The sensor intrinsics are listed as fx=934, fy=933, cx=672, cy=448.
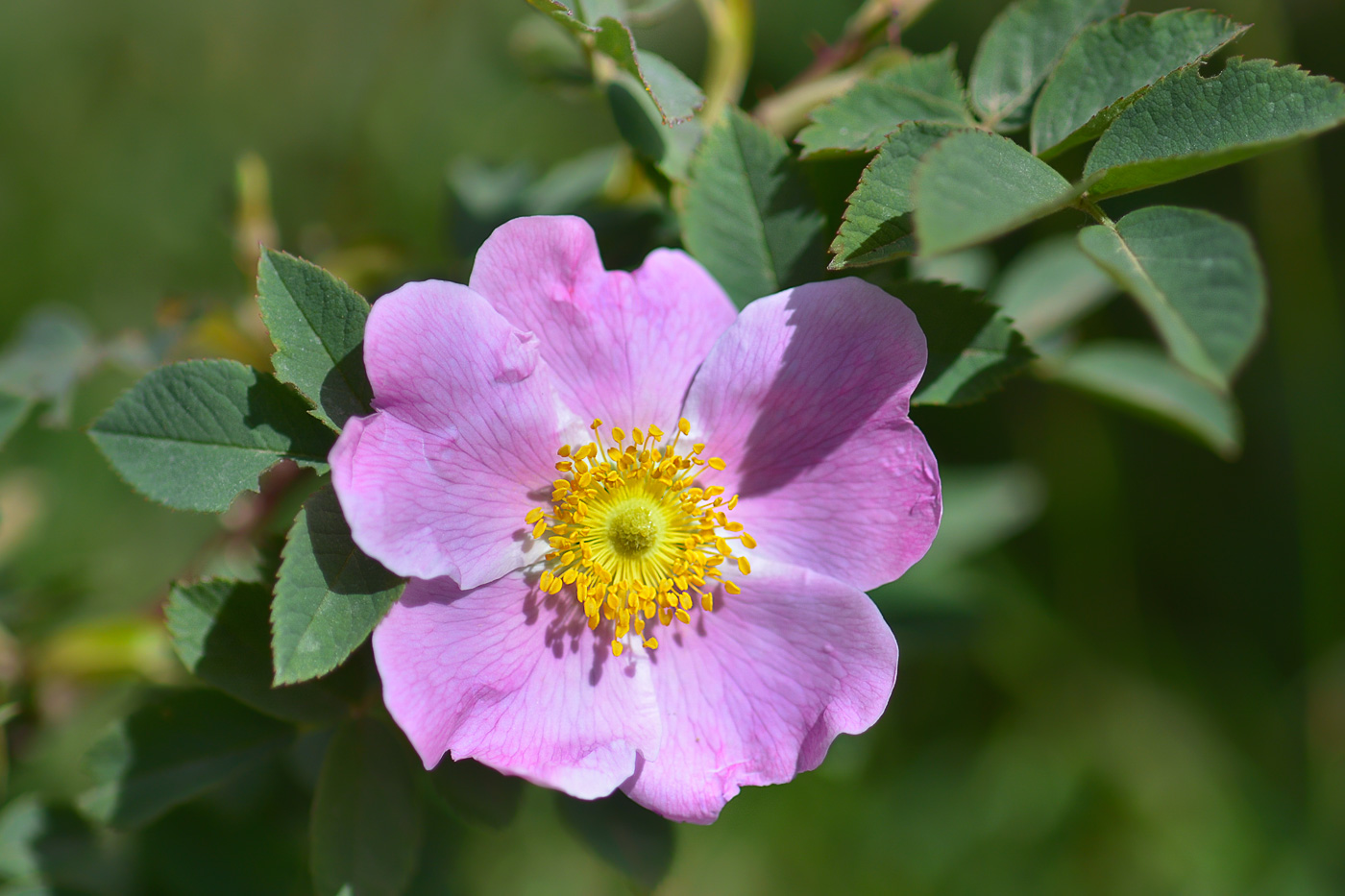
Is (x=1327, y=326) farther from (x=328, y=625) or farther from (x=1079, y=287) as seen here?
(x=328, y=625)

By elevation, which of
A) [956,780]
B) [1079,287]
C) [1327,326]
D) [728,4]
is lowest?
[956,780]

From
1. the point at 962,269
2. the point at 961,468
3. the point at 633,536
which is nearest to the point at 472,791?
the point at 633,536

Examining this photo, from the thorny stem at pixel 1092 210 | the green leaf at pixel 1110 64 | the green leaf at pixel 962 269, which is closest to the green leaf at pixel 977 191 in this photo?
the thorny stem at pixel 1092 210

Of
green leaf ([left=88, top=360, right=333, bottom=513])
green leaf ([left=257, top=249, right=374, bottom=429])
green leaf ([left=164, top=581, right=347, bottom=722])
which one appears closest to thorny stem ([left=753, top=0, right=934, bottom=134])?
green leaf ([left=257, top=249, right=374, bottom=429])

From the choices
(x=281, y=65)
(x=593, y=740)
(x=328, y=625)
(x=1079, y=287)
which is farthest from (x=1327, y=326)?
(x=281, y=65)

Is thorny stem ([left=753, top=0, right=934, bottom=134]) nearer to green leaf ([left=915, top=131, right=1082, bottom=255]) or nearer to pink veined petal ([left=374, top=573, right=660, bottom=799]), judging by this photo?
green leaf ([left=915, top=131, right=1082, bottom=255])

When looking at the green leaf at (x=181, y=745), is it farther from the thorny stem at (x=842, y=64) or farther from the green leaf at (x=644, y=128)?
the thorny stem at (x=842, y=64)
